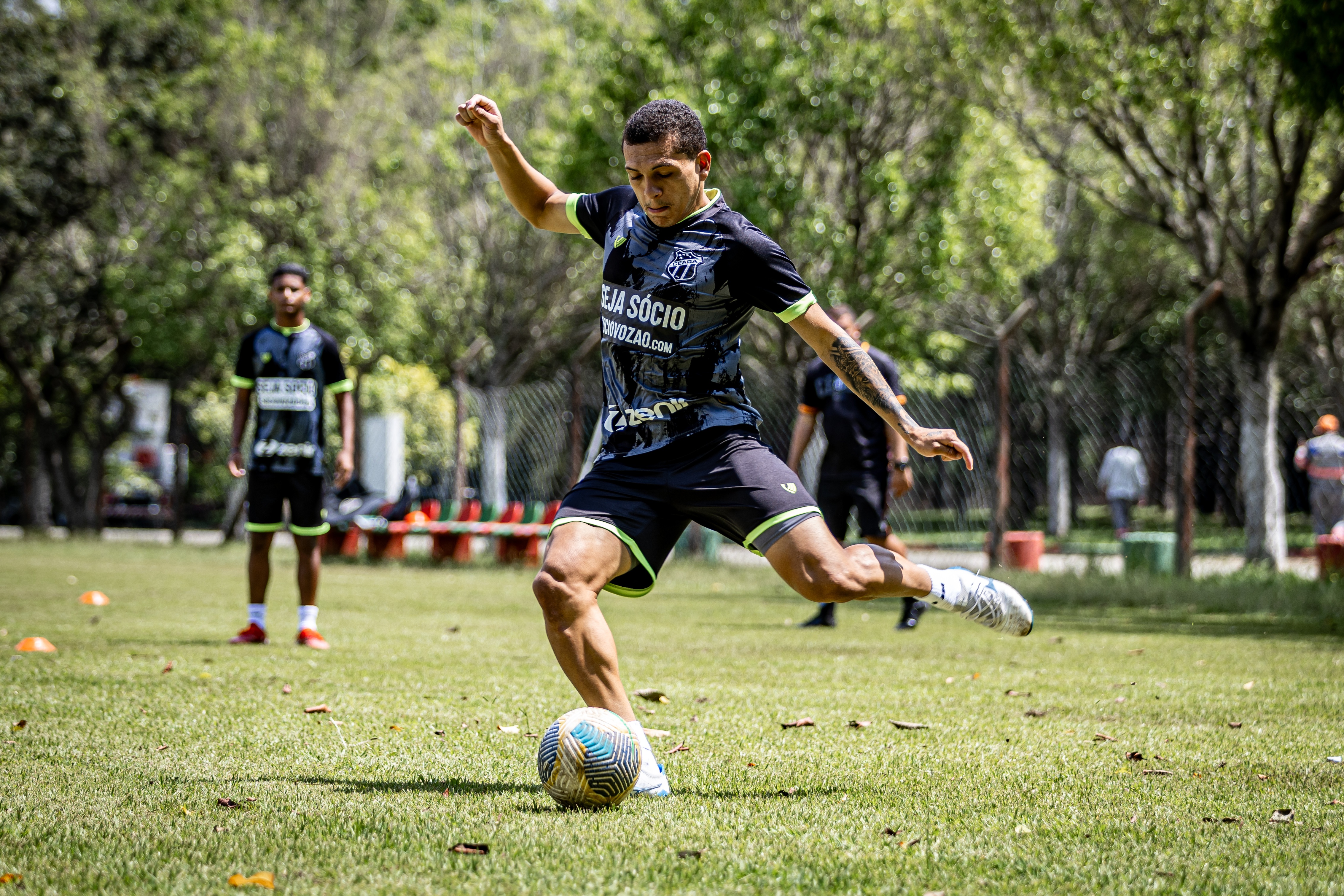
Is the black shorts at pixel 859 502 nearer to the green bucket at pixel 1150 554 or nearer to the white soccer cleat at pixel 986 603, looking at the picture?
the white soccer cleat at pixel 986 603

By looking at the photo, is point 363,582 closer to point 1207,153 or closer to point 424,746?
point 424,746

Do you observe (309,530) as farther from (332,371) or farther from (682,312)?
(682,312)

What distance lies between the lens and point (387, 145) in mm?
25734

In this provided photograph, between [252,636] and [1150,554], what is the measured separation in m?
10.1

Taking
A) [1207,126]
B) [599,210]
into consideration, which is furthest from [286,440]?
[1207,126]

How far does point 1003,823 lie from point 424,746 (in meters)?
2.22

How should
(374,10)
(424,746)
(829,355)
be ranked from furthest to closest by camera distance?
(374,10) < (424,746) < (829,355)

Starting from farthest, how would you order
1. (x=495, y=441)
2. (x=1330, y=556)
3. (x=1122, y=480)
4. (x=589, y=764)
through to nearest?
(x=1122, y=480) → (x=495, y=441) → (x=1330, y=556) → (x=589, y=764)

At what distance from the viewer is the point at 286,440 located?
8.30m

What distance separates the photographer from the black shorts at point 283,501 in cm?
826

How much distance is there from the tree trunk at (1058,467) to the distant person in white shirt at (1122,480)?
0.58 meters

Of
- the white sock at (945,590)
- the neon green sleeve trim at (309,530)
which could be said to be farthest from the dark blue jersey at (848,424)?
the white sock at (945,590)

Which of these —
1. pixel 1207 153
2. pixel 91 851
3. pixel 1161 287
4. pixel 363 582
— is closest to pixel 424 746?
pixel 91 851

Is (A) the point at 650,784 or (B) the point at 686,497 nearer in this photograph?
(A) the point at 650,784
